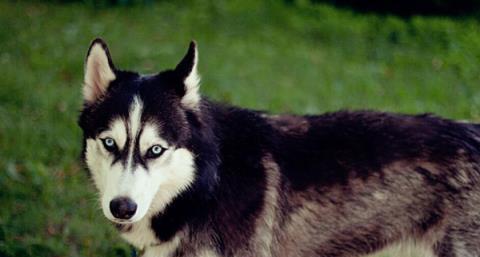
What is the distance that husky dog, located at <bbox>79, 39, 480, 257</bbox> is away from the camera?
4.25 m

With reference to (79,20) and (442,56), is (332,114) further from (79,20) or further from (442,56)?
(79,20)

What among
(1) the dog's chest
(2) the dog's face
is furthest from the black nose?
(1) the dog's chest

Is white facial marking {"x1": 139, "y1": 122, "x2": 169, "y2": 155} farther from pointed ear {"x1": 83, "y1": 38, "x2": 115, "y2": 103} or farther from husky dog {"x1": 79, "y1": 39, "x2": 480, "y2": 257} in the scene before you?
pointed ear {"x1": 83, "y1": 38, "x2": 115, "y2": 103}

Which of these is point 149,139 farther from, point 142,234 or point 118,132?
point 142,234

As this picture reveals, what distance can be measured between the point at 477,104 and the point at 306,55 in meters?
2.72

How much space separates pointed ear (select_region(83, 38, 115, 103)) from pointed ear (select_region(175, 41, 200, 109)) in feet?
1.37

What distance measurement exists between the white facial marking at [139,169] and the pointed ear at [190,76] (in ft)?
1.05

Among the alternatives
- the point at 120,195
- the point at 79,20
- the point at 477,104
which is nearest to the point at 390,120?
the point at 120,195

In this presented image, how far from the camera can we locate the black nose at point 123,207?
3884 millimetres

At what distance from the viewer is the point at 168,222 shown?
14.2ft

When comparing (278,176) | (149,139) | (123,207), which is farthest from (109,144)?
(278,176)

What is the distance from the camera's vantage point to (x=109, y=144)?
13.5ft

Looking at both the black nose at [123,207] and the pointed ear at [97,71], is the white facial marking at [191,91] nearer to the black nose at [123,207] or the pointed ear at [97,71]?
the pointed ear at [97,71]

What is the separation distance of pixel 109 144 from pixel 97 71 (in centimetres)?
54
